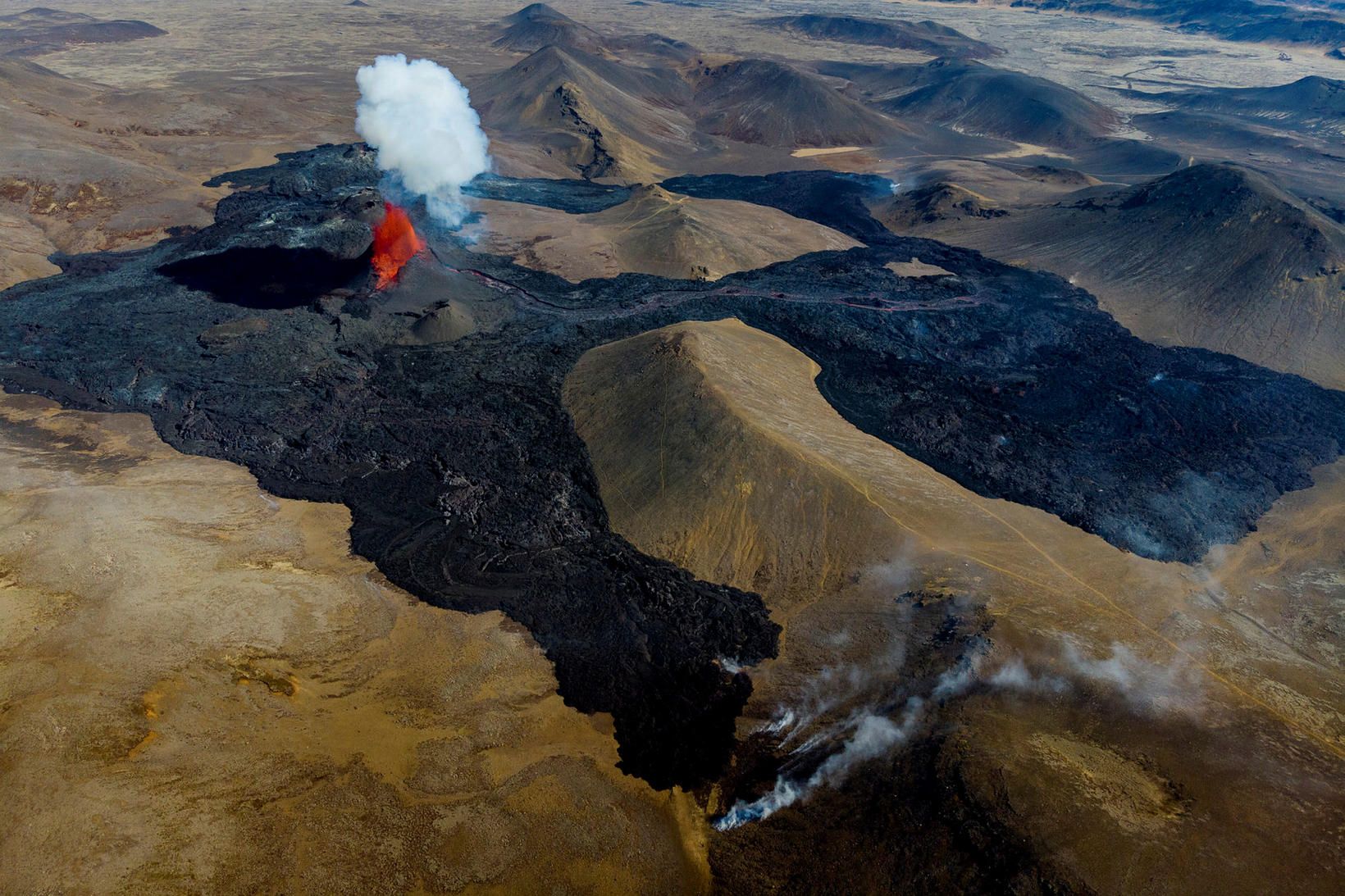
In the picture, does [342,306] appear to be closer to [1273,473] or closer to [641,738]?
[641,738]

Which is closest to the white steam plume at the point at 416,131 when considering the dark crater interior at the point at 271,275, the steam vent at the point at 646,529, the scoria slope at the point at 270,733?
the steam vent at the point at 646,529

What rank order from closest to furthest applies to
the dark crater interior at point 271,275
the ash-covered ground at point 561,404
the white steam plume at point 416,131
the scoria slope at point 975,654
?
the scoria slope at point 975,654
the ash-covered ground at point 561,404
the dark crater interior at point 271,275
the white steam plume at point 416,131

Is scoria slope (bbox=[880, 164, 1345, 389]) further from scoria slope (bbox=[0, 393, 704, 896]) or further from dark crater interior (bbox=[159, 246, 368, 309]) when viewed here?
dark crater interior (bbox=[159, 246, 368, 309])

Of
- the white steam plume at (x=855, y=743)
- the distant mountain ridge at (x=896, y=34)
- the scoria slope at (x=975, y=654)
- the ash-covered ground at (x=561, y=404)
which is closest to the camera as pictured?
the scoria slope at (x=975, y=654)

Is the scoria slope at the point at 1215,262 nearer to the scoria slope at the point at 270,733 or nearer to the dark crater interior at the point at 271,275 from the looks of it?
the scoria slope at the point at 270,733

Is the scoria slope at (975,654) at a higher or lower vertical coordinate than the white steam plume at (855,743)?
higher

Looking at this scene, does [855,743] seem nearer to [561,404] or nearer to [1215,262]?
[561,404]

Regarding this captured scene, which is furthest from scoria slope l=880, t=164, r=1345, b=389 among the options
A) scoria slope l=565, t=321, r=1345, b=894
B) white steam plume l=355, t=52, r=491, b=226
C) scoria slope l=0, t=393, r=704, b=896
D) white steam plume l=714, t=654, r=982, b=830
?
scoria slope l=0, t=393, r=704, b=896

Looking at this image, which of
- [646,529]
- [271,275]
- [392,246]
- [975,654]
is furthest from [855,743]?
[271,275]
